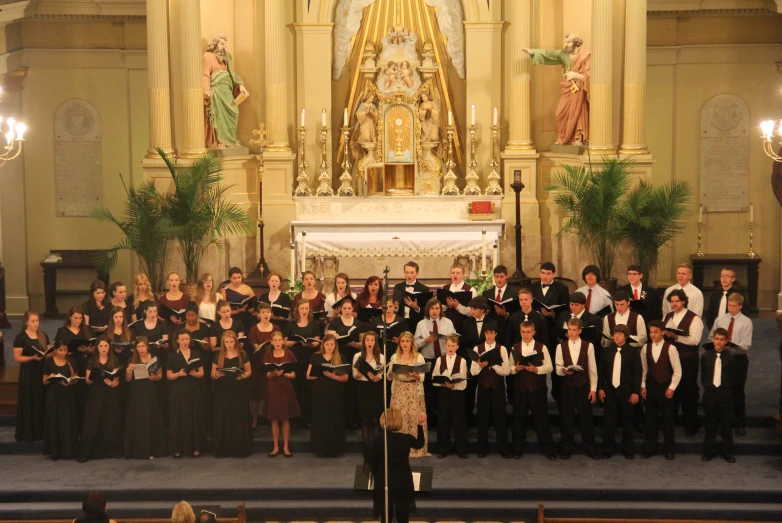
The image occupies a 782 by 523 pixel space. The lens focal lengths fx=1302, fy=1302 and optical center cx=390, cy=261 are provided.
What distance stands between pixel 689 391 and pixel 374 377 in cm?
305

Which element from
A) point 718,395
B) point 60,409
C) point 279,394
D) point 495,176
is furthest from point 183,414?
point 495,176

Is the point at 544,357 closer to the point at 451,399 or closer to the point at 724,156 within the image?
the point at 451,399

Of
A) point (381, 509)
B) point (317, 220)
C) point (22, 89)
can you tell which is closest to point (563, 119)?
point (317, 220)

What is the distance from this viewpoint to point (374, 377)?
39.9ft

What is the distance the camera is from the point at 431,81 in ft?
59.3

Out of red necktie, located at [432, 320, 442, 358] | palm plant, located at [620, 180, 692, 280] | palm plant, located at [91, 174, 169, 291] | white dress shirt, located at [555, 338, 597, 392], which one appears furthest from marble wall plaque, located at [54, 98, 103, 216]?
white dress shirt, located at [555, 338, 597, 392]

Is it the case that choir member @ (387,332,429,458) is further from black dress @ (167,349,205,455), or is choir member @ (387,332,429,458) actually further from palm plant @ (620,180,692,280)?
palm plant @ (620,180,692,280)

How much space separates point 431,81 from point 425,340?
254 inches

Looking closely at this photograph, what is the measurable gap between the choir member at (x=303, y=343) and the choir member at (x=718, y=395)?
371 centimetres

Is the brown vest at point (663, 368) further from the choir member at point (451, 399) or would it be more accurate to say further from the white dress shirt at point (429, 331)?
the white dress shirt at point (429, 331)

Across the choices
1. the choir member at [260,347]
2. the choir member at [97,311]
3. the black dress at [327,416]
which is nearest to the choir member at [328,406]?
the black dress at [327,416]

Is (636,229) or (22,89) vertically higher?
(22,89)

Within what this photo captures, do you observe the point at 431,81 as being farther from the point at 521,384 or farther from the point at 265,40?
the point at 521,384

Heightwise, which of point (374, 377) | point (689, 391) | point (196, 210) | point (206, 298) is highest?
point (196, 210)
